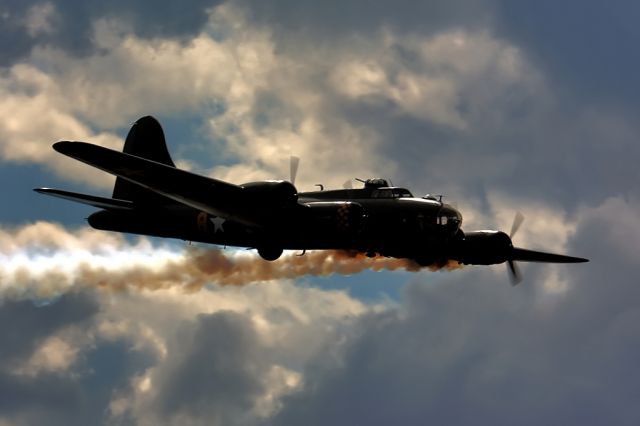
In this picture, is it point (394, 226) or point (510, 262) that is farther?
point (510, 262)

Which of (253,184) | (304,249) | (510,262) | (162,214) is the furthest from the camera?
(510,262)

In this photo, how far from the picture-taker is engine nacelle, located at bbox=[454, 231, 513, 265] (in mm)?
45219

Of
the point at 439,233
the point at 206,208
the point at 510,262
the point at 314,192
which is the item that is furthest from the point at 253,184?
the point at 510,262

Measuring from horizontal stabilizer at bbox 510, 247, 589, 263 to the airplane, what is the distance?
224 centimetres

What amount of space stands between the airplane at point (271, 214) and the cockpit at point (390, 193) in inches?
1.8

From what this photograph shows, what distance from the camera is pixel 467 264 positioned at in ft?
151

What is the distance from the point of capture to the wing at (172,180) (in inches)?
1446

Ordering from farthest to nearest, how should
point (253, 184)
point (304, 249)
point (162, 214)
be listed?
point (162, 214) < point (304, 249) < point (253, 184)

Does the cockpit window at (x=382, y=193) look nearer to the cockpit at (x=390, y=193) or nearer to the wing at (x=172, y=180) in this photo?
the cockpit at (x=390, y=193)

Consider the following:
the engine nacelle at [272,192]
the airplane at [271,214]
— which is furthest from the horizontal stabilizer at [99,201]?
the engine nacelle at [272,192]

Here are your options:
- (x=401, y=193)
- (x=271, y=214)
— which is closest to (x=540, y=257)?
(x=401, y=193)

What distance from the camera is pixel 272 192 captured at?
3709 centimetres

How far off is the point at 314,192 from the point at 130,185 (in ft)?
31.2

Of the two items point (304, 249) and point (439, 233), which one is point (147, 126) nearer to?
point (304, 249)
